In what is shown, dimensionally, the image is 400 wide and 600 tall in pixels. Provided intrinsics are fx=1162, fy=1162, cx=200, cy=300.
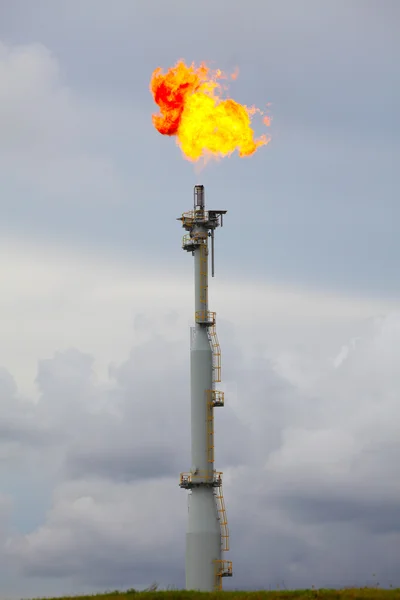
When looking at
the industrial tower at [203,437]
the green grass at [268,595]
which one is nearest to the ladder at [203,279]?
the industrial tower at [203,437]

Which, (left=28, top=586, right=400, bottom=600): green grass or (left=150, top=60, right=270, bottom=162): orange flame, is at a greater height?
(left=150, top=60, right=270, bottom=162): orange flame

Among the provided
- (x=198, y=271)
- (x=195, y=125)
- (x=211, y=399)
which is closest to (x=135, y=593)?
(x=211, y=399)

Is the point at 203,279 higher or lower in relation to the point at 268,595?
higher

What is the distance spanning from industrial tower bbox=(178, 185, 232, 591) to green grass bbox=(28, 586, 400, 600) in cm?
1571

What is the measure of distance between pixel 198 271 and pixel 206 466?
16334mm

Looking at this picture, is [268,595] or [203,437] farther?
[203,437]

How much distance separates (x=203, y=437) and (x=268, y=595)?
2280 cm

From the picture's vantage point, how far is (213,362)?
97500 mm

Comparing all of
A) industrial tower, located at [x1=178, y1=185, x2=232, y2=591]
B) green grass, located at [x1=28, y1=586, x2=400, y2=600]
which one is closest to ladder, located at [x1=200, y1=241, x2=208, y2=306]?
industrial tower, located at [x1=178, y1=185, x2=232, y2=591]

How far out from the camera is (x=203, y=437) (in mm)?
96000

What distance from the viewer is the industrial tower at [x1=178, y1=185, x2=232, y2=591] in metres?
94.6

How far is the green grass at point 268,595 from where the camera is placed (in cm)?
7431

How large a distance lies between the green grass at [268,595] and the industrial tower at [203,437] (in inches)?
618

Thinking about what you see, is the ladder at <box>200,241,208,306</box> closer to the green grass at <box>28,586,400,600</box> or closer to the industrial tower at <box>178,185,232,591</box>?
the industrial tower at <box>178,185,232,591</box>
